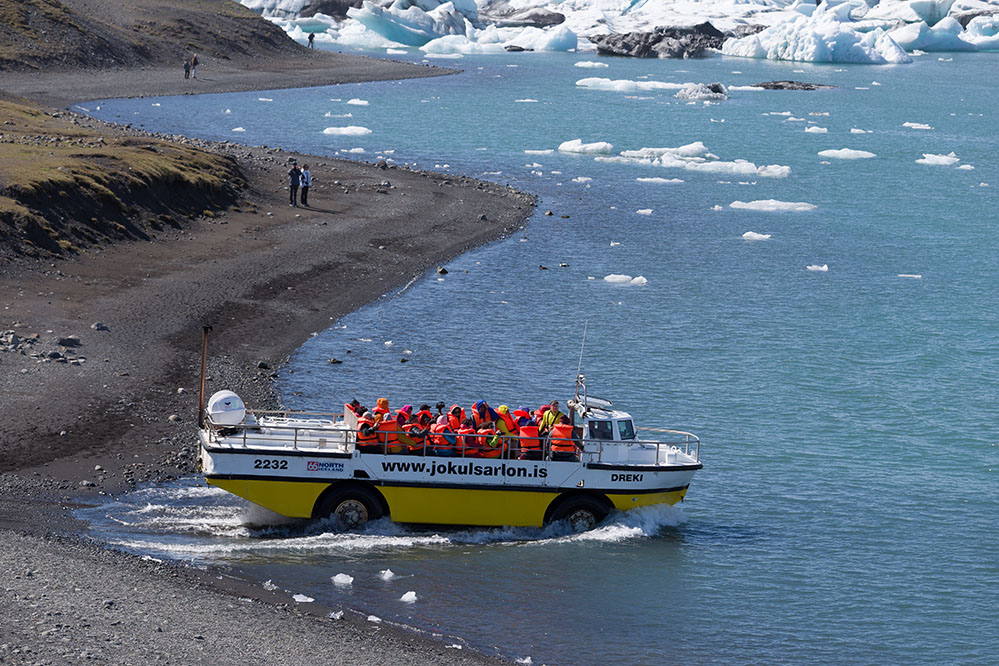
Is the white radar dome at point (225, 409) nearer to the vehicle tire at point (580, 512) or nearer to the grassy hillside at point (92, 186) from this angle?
the vehicle tire at point (580, 512)

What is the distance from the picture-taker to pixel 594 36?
16225 centimetres

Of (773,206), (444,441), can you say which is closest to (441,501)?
(444,441)

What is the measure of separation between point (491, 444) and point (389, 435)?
1.89 metres

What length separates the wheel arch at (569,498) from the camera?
75.5ft

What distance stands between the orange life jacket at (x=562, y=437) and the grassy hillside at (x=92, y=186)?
19871 mm

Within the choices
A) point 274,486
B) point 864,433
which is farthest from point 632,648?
point 864,433

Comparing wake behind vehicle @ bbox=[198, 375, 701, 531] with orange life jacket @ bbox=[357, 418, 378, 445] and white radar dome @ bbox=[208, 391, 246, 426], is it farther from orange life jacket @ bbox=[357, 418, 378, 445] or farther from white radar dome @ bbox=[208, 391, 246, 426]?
orange life jacket @ bbox=[357, 418, 378, 445]

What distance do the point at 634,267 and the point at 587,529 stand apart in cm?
2396

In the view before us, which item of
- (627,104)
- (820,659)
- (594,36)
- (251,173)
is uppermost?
(594,36)

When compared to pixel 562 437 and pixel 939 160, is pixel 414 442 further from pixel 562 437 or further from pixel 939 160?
pixel 939 160

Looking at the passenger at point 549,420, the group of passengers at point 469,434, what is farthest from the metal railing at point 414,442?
A: the passenger at point 549,420

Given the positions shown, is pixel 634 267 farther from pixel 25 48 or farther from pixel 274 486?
pixel 25 48

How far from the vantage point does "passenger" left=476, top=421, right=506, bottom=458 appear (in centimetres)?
2234

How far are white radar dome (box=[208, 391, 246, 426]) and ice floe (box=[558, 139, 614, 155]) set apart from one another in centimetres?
5297
